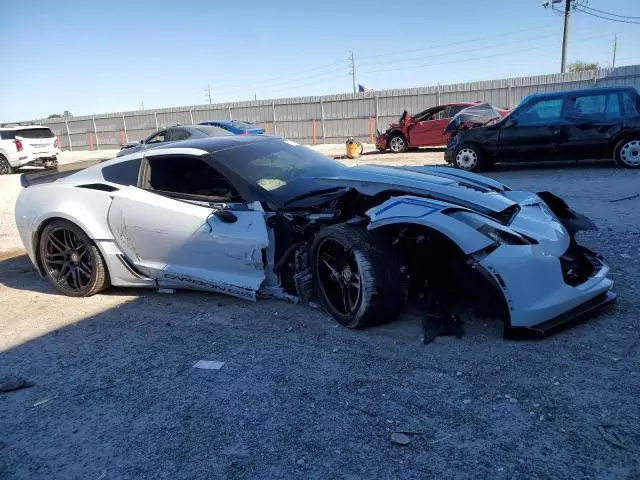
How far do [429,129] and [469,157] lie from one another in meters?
5.93

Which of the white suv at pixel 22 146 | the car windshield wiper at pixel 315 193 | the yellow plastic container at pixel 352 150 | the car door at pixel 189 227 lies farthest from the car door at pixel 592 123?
the white suv at pixel 22 146

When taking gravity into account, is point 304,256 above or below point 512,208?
below

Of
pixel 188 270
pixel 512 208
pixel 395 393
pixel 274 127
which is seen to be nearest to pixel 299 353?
pixel 395 393

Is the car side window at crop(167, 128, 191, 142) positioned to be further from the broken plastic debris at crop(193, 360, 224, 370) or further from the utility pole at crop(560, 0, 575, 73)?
the utility pole at crop(560, 0, 575, 73)

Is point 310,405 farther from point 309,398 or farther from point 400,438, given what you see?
point 400,438

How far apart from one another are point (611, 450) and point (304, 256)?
236 centimetres

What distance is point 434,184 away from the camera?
3771 mm

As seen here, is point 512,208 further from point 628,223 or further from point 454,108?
point 454,108

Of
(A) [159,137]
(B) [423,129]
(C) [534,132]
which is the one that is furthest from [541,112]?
(A) [159,137]

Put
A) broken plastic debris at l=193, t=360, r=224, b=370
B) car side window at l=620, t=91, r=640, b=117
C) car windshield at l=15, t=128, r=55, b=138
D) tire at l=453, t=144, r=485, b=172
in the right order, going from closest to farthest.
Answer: broken plastic debris at l=193, t=360, r=224, b=370 → car side window at l=620, t=91, r=640, b=117 → tire at l=453, t=144, r=485, b=172 → car windshield at l=15, t=128, r=55, b=138

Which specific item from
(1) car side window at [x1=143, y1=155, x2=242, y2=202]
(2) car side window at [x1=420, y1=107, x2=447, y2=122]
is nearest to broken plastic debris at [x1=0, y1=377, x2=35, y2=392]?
(1) car side window at [x1=143, y1=155, x2=242, y2=202]

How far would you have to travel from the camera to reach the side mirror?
3.99 m

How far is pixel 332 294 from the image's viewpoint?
3.76m

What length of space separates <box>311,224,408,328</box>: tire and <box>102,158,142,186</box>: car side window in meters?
1.99
